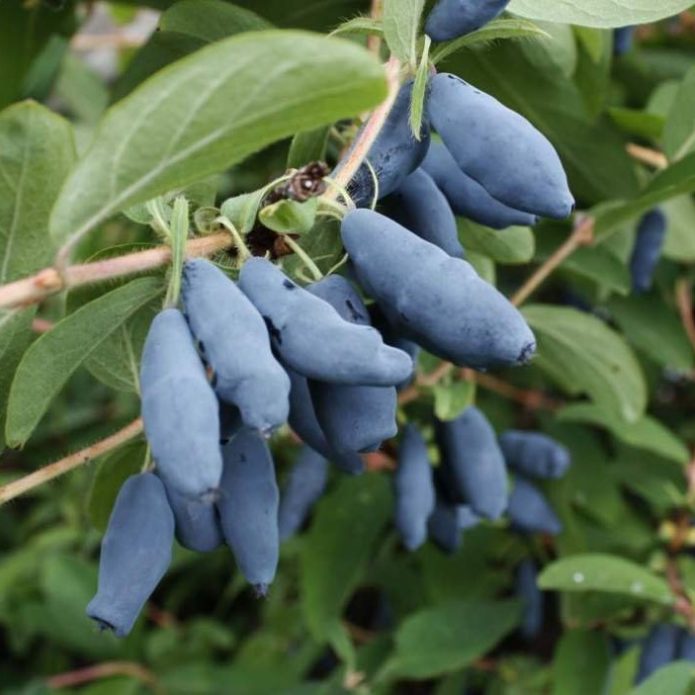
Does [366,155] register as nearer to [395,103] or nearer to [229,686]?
[395,103]

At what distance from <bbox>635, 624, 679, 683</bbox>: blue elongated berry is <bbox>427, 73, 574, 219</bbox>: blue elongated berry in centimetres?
89

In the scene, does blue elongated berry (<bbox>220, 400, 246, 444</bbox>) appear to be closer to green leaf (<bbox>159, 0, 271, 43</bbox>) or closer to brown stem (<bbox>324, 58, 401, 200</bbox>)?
brown stem (<bbox>324, 58, 401, 200</bbox>)

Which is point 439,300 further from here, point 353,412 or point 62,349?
point 62,349

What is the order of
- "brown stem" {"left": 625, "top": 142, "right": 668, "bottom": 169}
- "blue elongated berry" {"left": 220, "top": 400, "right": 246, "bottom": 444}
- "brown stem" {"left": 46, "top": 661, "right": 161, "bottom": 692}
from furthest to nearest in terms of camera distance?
"brown stem" {"left": 46, "top": 661, "right": 161, "bottom": 692} → "brown stem" {"left": 625, "top": 142, "right": 668, "bottom": 169} → "blue elongated berry" {"left": 220, "top": 400, "right": 246, "bottom": 444}

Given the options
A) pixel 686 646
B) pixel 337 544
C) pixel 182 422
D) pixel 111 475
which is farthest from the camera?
pixel 337 544

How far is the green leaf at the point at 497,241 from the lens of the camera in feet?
3.16

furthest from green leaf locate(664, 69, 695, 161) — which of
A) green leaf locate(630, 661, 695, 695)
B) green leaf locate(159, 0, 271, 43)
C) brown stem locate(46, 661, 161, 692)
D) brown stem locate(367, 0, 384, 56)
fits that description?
brown stem locate(46, 661, 161, 692)

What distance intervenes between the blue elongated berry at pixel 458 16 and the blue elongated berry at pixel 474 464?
20.1 inches

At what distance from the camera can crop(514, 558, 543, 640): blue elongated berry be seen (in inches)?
64.3

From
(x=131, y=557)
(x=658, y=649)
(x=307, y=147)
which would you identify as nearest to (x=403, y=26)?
(x=307, y=147)

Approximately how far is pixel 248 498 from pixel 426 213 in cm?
21

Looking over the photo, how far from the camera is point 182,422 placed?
0.53 m

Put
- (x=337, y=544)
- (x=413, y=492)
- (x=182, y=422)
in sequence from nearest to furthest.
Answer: (x=182, y=422), (x=413, y=492), (x=337, y=544)

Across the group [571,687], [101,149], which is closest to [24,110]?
[101,149]
